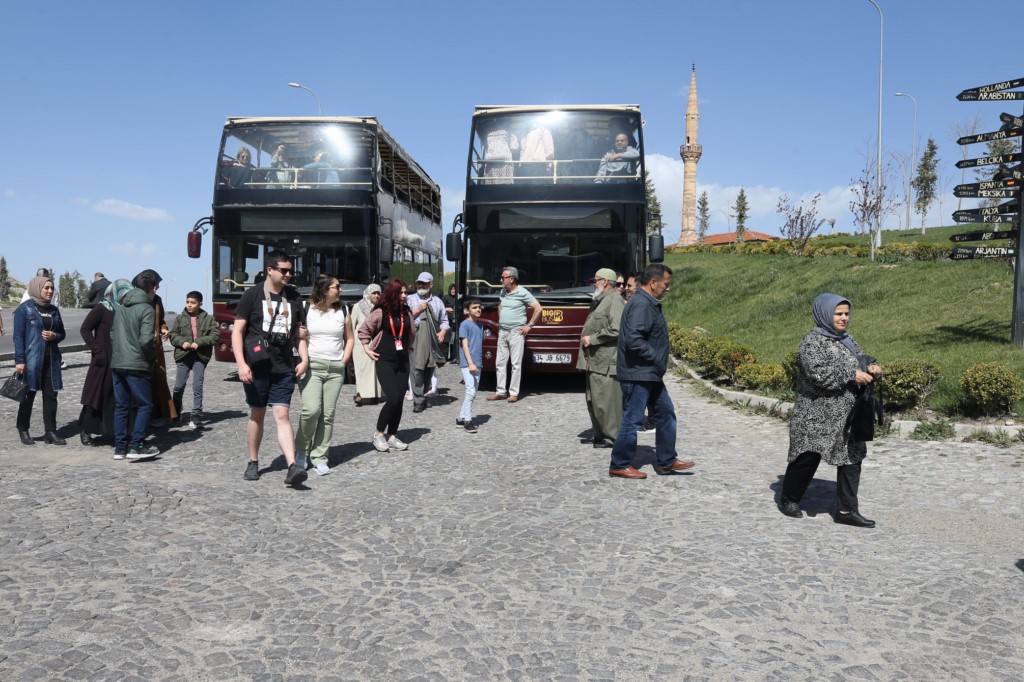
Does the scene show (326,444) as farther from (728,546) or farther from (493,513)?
(728,546)

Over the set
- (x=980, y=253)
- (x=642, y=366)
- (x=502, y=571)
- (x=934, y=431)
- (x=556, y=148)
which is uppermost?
(x=556, y=148)

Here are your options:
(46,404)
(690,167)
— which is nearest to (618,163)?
(46,404)

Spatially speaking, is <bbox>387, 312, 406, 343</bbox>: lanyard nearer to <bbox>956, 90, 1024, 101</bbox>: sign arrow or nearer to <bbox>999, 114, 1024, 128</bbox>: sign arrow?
<bbox>956, 90, 1024, 101</bbox>: sign arrow

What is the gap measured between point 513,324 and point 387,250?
10.6ft

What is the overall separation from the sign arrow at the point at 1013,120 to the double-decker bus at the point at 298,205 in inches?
367

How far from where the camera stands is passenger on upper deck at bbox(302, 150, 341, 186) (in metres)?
12.7

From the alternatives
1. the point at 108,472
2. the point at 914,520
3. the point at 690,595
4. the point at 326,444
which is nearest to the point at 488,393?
the point at 326,444

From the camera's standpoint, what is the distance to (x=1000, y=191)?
11906mm

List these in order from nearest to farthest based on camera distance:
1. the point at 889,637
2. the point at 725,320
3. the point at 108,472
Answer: the point at 889,637, the point at 108,472, the point at 725,320

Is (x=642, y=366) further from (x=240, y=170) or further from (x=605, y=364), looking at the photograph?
(x=240, y=170)

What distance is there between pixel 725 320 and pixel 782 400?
42.5 feet

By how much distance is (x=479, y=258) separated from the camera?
1251 cm

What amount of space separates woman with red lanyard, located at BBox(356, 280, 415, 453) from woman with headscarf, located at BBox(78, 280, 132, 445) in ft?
7.65

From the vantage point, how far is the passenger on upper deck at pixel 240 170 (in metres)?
12.7
